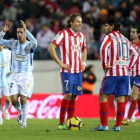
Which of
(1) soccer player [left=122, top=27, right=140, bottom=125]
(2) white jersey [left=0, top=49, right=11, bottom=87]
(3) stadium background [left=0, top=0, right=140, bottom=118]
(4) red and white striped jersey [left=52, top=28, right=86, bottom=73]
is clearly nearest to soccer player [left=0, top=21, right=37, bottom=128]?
(4) red and white striped jersey [left=52, top=28, right=86, bottom=73]

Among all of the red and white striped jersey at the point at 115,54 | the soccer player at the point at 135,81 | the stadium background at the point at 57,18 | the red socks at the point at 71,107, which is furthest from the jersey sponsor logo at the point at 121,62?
the stadium background at the point at 57,18

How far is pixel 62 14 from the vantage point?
87.8 feet

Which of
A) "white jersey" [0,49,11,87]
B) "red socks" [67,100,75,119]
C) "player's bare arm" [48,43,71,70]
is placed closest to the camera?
"player's bare arm" [48,43,71,70]

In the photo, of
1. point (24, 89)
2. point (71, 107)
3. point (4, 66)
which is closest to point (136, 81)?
point (71, 107)

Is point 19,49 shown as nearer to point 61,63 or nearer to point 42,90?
point 61,63

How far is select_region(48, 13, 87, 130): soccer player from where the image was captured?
1405 centimetres

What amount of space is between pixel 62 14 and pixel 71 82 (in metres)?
12.9

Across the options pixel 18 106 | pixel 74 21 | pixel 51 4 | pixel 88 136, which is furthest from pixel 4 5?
pixel 88 136

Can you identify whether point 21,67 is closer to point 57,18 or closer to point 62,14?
point 57,18

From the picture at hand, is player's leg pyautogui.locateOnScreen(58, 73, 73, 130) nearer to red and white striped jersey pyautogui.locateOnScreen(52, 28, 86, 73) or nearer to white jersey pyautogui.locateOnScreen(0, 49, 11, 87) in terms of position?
red and white striped jersey pyautogui.locateOnScreen(52, 28, 86, 73)

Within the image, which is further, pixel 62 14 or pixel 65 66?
pixel 62 14

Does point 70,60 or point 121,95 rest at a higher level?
point 70,60

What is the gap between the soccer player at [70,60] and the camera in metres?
14.0

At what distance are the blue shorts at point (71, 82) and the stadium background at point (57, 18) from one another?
10188mm
